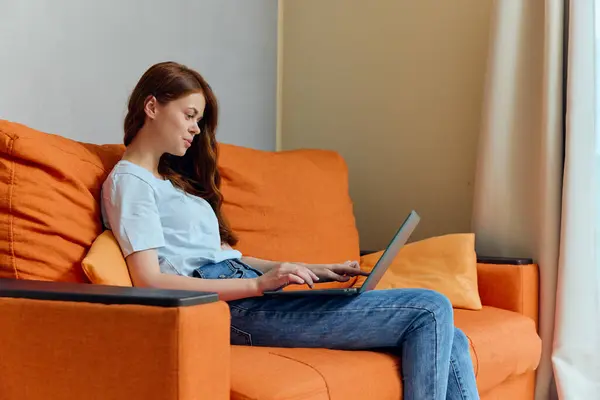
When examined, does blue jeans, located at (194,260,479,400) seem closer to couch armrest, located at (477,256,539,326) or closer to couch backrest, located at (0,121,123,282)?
couch backrest, located at (0,121,123,282)

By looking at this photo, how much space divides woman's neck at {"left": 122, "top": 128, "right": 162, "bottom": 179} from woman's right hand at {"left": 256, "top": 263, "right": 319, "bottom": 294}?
431 mm

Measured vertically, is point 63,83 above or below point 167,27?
below

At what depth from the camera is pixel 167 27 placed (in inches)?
111

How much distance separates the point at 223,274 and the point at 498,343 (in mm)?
795

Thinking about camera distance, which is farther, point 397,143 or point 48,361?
point 397,143

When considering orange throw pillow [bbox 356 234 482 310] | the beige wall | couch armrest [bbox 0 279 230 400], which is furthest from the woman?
the beige wall

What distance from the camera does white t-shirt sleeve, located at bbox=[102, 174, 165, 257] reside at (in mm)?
1724

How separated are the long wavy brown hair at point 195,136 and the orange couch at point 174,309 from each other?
14 centimetres

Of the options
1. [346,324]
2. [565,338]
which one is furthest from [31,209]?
[565,338]

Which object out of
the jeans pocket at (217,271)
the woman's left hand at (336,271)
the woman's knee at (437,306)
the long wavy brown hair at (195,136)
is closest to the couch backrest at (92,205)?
the long wavy brown hair at (195,136)

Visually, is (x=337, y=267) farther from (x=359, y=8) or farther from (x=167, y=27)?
(x=359, y=8)

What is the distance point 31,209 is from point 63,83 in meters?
0.82

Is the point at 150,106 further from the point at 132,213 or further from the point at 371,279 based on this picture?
the point at 371,279

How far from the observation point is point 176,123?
6.29ft
